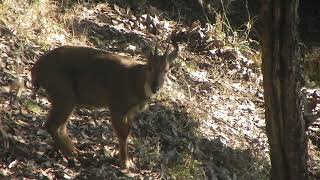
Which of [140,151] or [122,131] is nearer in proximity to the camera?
[122,131]

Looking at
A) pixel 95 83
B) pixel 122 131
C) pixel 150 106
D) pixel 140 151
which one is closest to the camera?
pixel 122 131

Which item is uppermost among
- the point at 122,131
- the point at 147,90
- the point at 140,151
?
the point at 147,90

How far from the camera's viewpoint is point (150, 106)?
8.20 metres

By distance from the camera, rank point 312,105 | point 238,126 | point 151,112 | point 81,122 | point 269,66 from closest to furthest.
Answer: point 269,66 < point 81,122 < point 151,112 < point 238,126 < point 312,105

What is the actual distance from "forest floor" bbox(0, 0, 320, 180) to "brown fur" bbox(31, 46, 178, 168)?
36cm

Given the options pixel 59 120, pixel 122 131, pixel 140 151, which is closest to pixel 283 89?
pixel 122 131

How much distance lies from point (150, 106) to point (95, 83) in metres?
1.59

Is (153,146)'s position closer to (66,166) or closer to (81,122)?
(81,122)

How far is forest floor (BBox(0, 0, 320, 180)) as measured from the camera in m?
6.62

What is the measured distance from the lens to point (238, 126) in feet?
29.1

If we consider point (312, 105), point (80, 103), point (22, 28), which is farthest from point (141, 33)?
point (80, 103)

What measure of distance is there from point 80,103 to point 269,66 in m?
1.92

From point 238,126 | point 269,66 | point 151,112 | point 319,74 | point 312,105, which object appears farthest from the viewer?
point 319,74

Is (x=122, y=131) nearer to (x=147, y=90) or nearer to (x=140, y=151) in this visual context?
(x=147, y=90)
